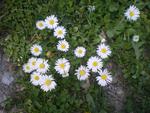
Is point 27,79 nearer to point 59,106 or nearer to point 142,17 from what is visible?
point 59,106

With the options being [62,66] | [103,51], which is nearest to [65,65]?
[62,66]

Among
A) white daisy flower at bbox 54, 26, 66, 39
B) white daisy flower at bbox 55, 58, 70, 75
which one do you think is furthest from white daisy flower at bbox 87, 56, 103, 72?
white daisy flower at bbox 54, 26, 66, 39

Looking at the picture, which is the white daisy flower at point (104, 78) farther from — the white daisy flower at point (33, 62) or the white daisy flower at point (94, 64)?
the white daisy flower at point (33, 62)

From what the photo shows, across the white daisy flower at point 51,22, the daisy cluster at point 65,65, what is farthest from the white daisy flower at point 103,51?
the white daisy flower at point 51,22

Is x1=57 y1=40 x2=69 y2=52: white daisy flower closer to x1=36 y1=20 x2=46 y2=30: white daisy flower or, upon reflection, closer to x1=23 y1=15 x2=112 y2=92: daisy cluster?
x1=23 y1=15 x2=112 y2=92: daisy cluster

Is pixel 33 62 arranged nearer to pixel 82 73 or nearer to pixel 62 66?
pixel 62 66

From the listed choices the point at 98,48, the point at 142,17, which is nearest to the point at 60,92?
the point at 98,48
